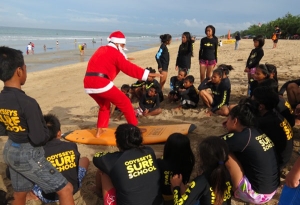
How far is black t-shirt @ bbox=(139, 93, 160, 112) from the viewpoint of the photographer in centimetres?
578

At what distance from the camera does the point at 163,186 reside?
8.59 ft

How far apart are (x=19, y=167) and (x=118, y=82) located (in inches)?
295

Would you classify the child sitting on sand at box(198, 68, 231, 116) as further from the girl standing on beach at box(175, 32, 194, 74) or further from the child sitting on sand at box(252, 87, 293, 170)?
the child sitting on sand at box(252, 87, 293, 170)

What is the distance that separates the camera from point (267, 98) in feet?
9.63

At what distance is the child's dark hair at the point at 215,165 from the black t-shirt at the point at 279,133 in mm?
863

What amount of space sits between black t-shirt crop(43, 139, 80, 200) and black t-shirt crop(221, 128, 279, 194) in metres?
1.50

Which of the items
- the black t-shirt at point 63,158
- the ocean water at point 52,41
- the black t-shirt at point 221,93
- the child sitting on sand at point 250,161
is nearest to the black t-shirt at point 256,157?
the child sitting on sand at point 250,161

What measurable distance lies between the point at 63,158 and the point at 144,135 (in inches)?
70.0

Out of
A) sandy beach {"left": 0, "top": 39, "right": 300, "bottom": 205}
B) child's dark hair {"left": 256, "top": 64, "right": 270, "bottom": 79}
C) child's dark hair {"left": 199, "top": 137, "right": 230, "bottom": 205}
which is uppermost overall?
child's dark hair {"left": 256, "top": 64, "right": 270, "bottom": 79}

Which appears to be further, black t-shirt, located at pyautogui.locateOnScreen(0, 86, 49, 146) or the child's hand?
the child's hand

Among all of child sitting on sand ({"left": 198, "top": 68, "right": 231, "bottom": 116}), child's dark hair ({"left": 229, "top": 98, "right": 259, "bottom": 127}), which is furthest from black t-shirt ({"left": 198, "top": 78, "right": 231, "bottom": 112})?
child's dark hair ({"left": 229, "top": 98, "right": 259, "bottom": 127})

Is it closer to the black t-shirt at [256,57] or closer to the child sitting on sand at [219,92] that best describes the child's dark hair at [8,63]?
the child sitting on sand at [219,92]

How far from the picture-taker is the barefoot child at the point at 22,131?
206 centimetres

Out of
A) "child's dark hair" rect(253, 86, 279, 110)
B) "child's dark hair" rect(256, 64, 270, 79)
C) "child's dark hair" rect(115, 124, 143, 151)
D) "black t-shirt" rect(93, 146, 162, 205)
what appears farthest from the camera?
"child's dark hair" rect(256, 64, 270, 79)
